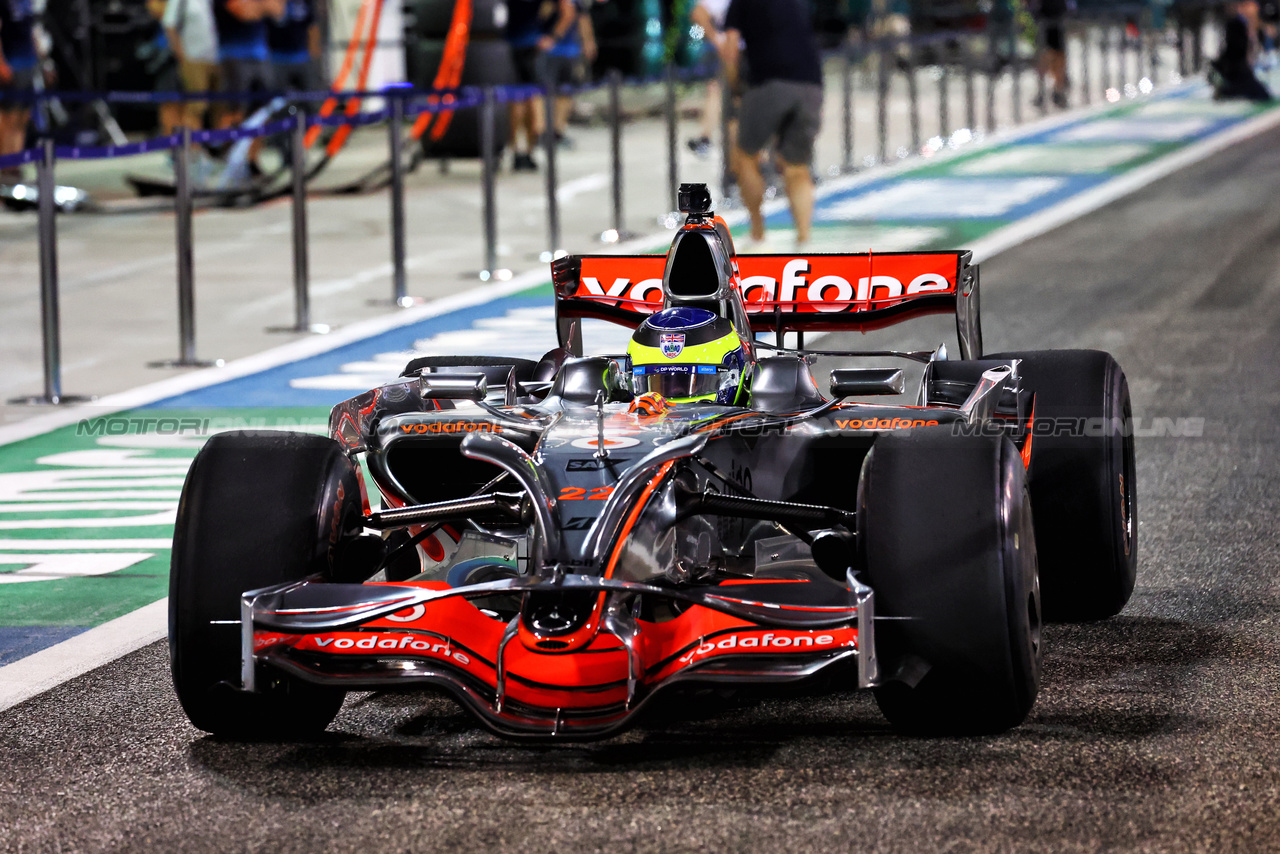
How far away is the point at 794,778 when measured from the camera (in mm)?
4426

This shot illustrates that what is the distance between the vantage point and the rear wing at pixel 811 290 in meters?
6.55

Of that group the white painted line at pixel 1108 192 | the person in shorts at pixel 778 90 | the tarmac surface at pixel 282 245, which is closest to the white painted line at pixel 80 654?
the tarmac surface at pixel 282 245

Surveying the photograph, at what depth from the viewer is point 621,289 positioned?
22.2 feet

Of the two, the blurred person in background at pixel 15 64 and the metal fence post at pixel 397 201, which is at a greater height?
the blurred person in background at pixel 15 64

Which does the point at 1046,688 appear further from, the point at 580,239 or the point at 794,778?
the point at 580,239

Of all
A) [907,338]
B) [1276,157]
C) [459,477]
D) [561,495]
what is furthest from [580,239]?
[561,495]

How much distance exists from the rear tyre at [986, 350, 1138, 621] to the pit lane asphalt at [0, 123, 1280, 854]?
11cm

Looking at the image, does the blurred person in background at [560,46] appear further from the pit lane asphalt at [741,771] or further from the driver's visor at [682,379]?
the pit lane asphalt at [741,771]

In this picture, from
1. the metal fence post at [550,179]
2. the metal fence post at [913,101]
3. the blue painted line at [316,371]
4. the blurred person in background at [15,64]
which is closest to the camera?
the blue painted line at [316,371]

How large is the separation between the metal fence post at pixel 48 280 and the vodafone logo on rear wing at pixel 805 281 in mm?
4123

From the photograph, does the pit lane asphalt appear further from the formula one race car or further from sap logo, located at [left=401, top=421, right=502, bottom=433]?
sap logo, located at [left=401, top=421, right=502, bottom=433]

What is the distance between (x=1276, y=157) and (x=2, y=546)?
1696 centimetres

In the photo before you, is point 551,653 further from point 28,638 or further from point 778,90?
point 778,90

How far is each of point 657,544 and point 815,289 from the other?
2.11 meters
